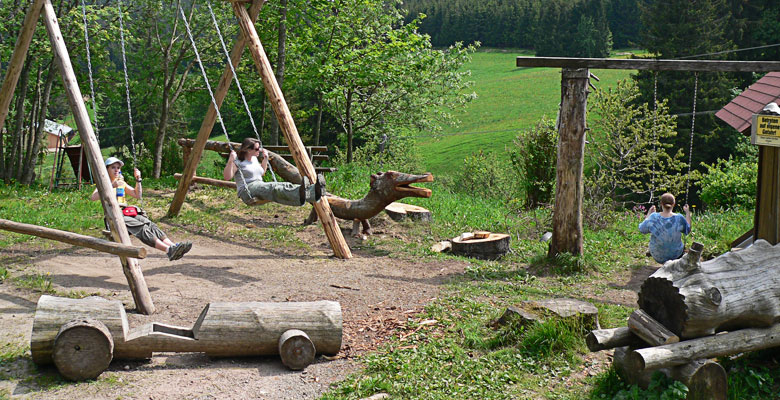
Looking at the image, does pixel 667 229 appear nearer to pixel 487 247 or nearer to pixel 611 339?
pixel 487 247

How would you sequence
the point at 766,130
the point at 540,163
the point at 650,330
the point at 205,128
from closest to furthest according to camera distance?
the point at 650,330
the point at 766,130
the point at 205,128
the point at 540,163

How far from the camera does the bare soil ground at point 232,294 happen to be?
483cm

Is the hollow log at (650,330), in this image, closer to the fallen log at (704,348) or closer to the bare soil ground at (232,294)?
the fallen log at (704,348)

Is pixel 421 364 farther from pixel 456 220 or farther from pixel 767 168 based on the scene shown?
pixel 456 220

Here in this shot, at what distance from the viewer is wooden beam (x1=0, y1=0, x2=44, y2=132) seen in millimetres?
7281

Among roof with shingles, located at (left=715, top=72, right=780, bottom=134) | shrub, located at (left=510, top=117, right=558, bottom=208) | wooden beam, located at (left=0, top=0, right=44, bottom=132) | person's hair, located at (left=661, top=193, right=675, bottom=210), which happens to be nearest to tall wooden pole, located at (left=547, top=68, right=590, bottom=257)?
person's hair, located at (left=661, top=193, right=675, bottom=210)

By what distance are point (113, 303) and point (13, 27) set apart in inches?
552

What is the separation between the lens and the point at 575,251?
8.35 meters

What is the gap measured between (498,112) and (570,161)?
3748cm

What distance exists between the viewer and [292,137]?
29.3 feet

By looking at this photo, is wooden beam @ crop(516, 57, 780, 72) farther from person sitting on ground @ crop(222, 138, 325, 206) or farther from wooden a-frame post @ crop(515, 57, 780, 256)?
person sitting on ground @ crop(222, 138, 325, 206)

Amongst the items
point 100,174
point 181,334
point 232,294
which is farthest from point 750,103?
point 100,174

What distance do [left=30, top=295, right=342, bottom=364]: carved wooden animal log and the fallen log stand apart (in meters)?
2.39

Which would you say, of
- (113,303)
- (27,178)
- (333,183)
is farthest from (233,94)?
(113,303)
